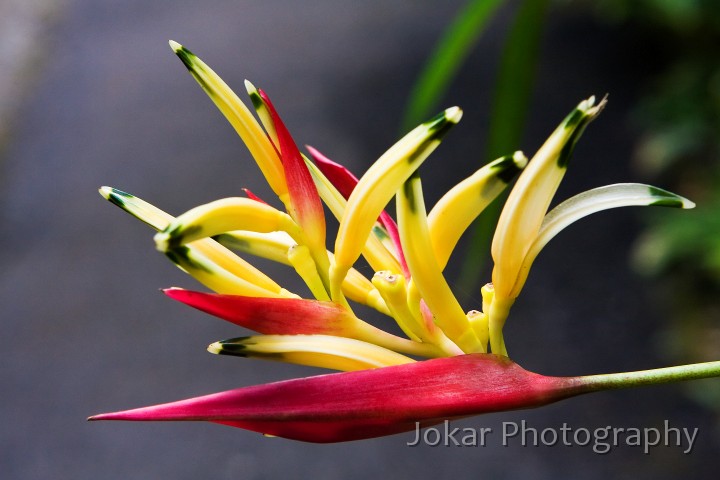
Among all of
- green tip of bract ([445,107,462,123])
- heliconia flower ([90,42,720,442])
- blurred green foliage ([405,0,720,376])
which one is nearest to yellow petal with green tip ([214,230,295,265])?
heliconia flower ([90,42,720,442])

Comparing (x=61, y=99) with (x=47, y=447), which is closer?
(x=47, y=447)

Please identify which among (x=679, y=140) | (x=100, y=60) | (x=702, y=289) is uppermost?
(x=100, y=60)

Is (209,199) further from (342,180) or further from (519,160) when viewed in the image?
(519,160)

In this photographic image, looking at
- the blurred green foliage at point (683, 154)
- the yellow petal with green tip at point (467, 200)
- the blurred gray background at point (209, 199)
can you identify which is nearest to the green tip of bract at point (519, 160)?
the yellow petal with green tip at point (467, 200)

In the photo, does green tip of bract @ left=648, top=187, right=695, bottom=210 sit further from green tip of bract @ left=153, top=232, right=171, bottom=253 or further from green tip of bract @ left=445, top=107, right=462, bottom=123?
green tip of bract @ left=153, top=232, right=171, bottom=253

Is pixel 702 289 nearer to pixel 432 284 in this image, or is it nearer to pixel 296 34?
pixel 432 284

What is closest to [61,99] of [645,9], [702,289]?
[645,9]
